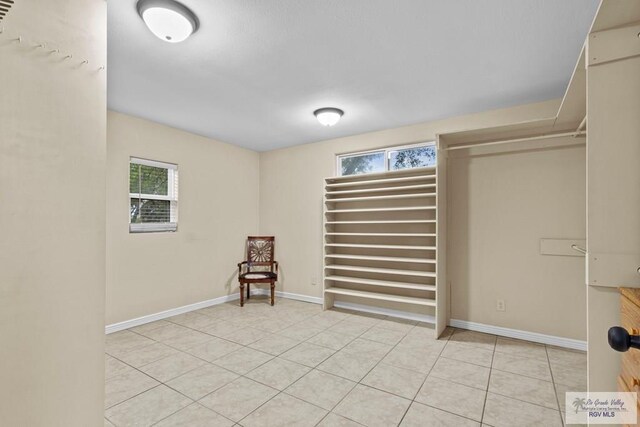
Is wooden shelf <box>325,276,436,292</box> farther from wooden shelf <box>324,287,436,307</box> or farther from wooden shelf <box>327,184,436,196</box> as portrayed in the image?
wooden shelf <box>327,184,436,196</box>

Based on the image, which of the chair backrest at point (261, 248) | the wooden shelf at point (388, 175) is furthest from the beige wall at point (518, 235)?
the chair backrest at point (261, 248)

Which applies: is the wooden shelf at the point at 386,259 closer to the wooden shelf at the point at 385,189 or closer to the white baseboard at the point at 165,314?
the wooden shelf at the point at 385,189

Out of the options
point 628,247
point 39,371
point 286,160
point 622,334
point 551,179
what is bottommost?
point 39,371

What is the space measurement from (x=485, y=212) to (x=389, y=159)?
1415mm

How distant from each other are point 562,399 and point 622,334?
6.46ft

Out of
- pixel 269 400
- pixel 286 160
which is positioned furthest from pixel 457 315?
pixel 286 160

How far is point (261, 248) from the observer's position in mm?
4910

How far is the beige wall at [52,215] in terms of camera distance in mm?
1119

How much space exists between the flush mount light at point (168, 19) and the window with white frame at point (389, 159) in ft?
9.44

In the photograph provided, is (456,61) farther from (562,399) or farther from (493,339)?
(493,339)

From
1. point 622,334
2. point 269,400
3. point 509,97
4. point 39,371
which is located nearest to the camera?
point 622,334

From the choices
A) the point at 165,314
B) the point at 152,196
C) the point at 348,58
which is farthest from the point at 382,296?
the point at 152,196

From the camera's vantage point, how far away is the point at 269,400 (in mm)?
2076

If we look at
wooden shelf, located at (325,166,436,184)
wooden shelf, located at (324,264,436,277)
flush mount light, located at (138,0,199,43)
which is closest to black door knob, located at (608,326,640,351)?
flush mount light, located at (138,0,199,43)
